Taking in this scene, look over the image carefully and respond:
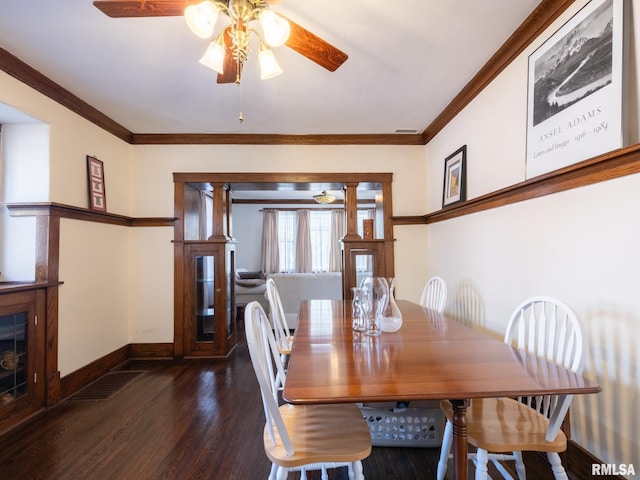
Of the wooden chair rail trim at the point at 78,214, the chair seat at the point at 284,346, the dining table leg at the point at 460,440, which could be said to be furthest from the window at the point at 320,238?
the dining table leg at the point at 460,440

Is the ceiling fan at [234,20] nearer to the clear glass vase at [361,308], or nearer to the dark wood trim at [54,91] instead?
the clear glass vase at [361,308]

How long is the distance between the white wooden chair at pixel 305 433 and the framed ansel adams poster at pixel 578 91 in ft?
5.27

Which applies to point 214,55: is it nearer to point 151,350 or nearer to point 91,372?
point 91,372

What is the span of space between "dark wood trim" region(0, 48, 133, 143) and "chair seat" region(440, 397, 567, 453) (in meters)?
3.35

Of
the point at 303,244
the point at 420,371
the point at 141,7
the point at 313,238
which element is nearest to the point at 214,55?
the point at 141,7

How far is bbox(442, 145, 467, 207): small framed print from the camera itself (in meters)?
2.71

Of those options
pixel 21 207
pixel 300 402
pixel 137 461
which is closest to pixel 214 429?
pixel 137 461

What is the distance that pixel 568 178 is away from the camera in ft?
5.11

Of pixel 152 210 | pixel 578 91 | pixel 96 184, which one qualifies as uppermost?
pixel 578 91

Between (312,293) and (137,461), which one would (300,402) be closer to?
(137,461)

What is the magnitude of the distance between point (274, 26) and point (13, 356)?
8.78ft

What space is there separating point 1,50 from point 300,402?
2.86 m

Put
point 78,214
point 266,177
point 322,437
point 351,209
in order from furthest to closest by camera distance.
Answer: point 351,209 → point 266,177 → point 78,214 → point 322,437

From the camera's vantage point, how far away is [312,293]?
498cm
